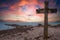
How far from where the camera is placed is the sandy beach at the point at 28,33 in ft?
12.4

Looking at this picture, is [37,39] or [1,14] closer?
[37,39]

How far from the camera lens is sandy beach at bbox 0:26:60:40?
12.4 feet

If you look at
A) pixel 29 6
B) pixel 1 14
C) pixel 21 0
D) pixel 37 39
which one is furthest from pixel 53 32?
pixel 1 14

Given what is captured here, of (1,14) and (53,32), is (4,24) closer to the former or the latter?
(1,14)

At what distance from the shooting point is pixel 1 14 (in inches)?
158

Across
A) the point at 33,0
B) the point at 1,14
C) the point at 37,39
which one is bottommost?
the point at 37,39

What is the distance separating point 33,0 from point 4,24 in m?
1.00

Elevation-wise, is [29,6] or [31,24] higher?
[29,6]

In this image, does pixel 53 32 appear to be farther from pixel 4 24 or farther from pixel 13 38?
pixel 4 24

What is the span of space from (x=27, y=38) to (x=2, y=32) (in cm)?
70

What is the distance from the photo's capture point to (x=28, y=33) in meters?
3.87

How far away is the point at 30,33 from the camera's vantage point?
152 inches

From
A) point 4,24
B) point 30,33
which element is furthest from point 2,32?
point 30,33

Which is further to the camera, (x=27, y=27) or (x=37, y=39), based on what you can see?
(x=27, y=27)
